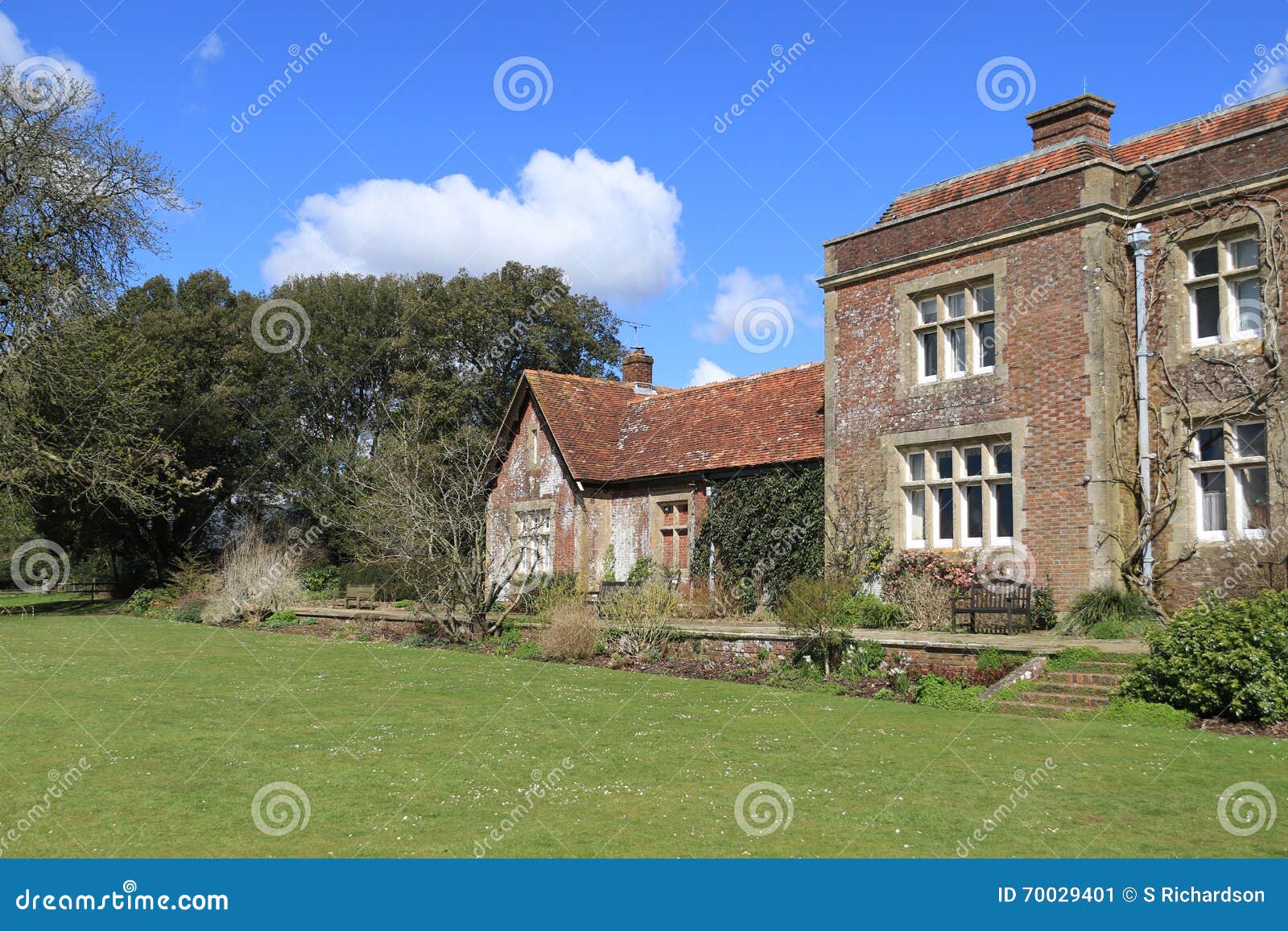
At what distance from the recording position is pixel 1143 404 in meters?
15.3

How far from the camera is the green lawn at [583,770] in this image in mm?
6312

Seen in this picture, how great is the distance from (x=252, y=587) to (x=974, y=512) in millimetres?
18219

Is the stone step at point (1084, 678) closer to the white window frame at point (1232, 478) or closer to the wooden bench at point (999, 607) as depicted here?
the wooden bench at point (999, 607)

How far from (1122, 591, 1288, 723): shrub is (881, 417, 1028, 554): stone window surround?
5.14 m

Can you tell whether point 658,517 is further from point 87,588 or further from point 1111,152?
point 87,588

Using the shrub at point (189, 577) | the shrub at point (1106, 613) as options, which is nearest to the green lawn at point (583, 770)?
the shrub at point (1106, 613)

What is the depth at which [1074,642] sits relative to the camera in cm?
1362

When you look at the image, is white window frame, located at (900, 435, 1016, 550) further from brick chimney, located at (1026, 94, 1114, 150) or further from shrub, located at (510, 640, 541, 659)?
shrub, located at (510, 640, 541, 659)

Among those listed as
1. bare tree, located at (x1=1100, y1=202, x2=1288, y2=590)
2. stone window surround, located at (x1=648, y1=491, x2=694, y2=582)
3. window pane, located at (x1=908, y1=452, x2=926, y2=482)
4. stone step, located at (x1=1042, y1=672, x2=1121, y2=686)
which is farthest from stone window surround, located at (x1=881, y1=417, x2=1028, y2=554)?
stone window surround, located at (x1=648, y1=491, x2=694, y2=582)

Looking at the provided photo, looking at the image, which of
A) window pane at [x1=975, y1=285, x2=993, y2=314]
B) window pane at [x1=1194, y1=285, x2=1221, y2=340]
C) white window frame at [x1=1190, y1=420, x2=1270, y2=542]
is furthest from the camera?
window pane at [x1=975, y1=285, x2=993, y2=314]

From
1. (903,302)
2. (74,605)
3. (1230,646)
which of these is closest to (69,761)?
(1230,646)

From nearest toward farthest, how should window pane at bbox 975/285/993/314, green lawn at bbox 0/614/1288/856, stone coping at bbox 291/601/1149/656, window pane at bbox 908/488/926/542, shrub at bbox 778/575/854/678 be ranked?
1. green lawn at bbox 0/614/1288/856
2. stone coping at bbox 291/601/1149/656
3. shrub at bbox 778/575/854/678
4. window pane at bbox 975/285/993/314
5. window pane at bbox 908/488/926/542

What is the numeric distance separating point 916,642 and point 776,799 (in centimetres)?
708

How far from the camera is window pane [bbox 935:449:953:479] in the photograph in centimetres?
1805
